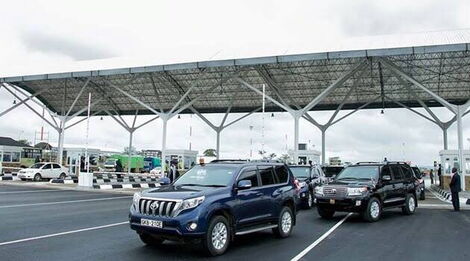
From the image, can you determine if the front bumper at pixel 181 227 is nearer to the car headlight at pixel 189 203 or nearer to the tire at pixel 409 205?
the car headlight at pixel 189 203

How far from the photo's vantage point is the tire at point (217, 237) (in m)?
7.44

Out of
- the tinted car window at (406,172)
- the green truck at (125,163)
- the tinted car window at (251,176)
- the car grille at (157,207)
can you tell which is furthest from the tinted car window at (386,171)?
the green truck at (125,163)

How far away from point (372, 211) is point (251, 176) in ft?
18.0

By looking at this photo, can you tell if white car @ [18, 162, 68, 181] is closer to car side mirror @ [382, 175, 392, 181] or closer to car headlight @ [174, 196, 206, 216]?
car side mirror @ [382, 175, 392, 181]

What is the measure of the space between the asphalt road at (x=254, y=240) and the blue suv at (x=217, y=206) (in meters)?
0.38

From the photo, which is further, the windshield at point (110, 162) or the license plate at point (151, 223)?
the windshield at point (110, 162)

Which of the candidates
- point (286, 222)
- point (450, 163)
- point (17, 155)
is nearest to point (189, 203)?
point (286, 222)

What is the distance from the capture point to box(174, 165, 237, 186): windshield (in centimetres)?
856

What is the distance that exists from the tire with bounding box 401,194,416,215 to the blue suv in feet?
21.2

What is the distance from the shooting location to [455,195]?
16.6m

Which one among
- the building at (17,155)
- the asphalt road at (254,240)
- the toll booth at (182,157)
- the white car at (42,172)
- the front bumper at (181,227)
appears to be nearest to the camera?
the front bumper at (181,227)

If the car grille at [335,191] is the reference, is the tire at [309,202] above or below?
below

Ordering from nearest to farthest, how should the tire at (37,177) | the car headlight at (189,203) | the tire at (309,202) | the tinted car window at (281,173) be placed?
the car headlight at (189,203), the tinted car window at (281,173), the tire at (309,202), the tire at (37,177)

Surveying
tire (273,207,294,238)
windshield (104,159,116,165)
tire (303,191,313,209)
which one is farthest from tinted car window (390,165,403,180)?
windshield (104,159,116,165)
